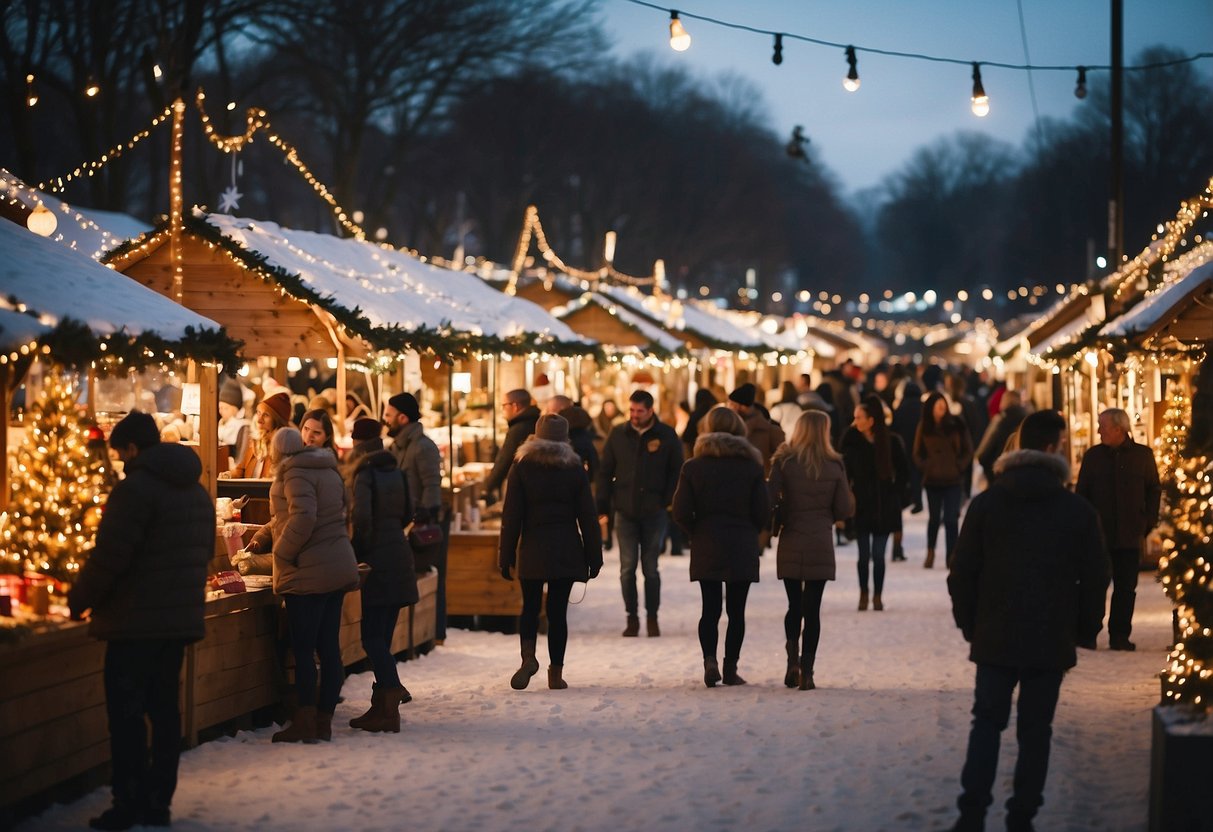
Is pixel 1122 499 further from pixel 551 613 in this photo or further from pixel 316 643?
pixel 316 643

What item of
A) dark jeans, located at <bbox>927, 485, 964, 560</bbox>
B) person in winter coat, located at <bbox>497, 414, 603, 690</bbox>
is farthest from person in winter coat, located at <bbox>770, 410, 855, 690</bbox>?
dark jeans, located at <bbox>927, 485, 964, 560</bbox>

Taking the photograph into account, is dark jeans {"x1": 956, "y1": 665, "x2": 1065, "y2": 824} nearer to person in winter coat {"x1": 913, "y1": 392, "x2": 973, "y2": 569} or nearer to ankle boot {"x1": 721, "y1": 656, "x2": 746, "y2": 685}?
ankle boot {"x1": 721, "y1": 656, "x2": 746, "y2": 685}

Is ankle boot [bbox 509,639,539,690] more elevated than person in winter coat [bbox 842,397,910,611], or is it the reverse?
person in winter coat [bbox 842,397,910,611]

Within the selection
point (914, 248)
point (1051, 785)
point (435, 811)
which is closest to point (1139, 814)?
point (1051, 785)

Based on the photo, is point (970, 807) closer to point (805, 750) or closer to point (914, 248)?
point (805, 750)

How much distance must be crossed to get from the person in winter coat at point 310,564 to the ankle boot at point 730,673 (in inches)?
107

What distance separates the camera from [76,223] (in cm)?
1734

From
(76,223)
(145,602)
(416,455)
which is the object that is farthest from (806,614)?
(76,223)

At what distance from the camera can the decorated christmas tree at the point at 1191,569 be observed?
Result: 679 centimetres

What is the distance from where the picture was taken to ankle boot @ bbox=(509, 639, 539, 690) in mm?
10578

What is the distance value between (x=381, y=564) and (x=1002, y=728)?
3876 millimetres

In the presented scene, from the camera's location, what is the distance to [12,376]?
835 centimetres

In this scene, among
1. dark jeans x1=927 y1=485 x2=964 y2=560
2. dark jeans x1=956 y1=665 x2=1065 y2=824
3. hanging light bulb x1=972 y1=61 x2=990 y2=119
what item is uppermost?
hanging light bulb x1=972 y1=61 x2=990 y2=119

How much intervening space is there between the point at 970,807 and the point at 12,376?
489cm
